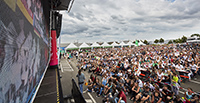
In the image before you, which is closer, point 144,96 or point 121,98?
point 121,98

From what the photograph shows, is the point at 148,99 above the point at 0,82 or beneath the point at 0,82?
beneath

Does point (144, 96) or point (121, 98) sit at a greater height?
point (121, 98)

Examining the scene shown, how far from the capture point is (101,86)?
249 inches

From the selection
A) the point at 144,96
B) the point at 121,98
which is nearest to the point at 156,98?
the point at 144,96

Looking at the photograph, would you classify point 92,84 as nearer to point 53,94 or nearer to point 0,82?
point 53,94

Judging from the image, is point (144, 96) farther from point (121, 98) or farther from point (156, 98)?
point (121, 98)

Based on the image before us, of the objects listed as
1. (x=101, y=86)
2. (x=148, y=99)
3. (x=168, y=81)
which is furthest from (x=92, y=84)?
(x=168, y=81)

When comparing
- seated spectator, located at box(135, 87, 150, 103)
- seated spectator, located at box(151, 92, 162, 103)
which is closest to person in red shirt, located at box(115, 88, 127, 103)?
seated spectator, located at box(135, 87, 150, 103)

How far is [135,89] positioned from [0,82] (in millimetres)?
6005

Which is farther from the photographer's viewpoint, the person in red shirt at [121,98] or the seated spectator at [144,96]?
the seated spectator at [144,96]

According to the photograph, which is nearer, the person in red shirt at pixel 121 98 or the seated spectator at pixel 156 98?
the person in red shirt at pixel 121 98

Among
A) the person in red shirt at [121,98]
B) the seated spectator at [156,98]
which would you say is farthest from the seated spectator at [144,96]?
the person in red shirt at [121,98]

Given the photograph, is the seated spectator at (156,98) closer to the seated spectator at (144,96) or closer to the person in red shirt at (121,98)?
the seated spectator at (144,96)

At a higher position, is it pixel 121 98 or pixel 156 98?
pixel 121 98
